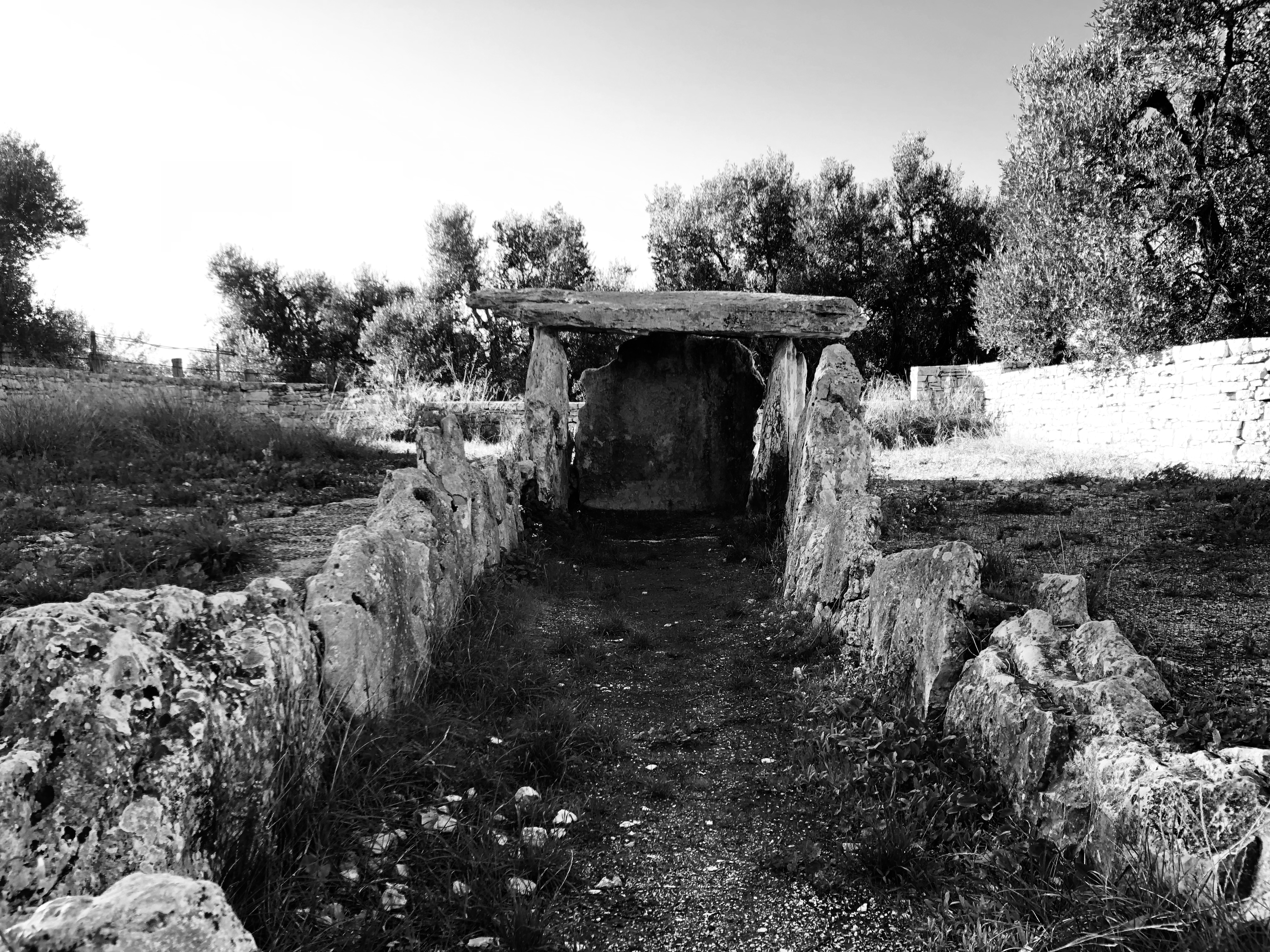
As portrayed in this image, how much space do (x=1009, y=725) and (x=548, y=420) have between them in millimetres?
7399

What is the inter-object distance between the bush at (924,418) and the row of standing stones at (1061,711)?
38.6 ft

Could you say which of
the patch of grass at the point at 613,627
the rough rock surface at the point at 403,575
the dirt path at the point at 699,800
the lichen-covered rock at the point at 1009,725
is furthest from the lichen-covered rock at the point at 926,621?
the rough rock surface at the point at 403,575

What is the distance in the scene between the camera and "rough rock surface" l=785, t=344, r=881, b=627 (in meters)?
5.17

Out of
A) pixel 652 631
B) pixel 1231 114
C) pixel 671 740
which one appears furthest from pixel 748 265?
pixel 671 740

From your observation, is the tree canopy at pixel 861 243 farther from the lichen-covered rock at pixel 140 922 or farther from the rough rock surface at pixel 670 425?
the lichen-covered rock at pixel 140 922

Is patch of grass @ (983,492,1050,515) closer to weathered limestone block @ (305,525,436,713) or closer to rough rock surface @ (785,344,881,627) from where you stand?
rough rock surface @ (785,344,881,627)

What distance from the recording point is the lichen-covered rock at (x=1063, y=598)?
3584 mm

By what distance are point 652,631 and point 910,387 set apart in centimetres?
1635

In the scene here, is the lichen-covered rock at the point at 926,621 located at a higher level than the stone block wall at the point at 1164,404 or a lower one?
lower

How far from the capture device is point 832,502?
6027 mm

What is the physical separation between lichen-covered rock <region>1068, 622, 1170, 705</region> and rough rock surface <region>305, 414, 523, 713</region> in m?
2.76

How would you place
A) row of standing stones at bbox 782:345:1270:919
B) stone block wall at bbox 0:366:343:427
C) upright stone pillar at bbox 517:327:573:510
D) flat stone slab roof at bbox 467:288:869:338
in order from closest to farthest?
row of standing stones at bbox 782:345:1270:919, flat stone slab roof at bbox 467:288:869:338, upright stone pillar at bbox 517:327:573:510, stone block wall at bbox 0:366:343:427

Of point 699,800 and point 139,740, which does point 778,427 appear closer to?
point 699,800

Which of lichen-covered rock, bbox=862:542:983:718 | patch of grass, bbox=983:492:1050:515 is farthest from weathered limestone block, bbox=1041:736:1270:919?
patch of grass, bbox=983:492:1050:515
